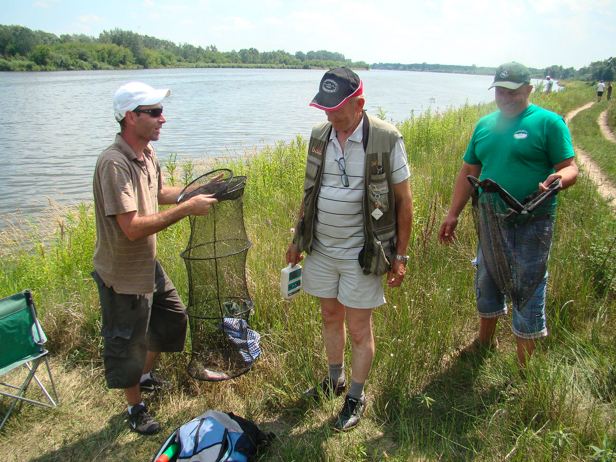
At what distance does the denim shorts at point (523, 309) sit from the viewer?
273 centimetres

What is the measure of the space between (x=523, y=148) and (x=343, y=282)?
1.39m

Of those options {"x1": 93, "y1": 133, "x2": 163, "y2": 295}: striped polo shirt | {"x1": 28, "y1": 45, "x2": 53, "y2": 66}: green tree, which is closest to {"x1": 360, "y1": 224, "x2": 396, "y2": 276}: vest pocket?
{"x1": 93, "y1": 133, "x2": 163, "y2": 295}: striped polo shirt

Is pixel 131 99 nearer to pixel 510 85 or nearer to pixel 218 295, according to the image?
pixel 218 295

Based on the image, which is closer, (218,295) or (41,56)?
(218,295)

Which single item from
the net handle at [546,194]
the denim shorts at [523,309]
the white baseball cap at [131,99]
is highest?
the white baseball cap at [131,99]

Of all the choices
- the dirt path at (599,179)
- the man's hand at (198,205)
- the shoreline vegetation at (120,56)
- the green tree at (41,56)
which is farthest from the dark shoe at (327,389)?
the green tree at (41,56)

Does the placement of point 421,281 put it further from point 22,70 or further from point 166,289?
point 22,70

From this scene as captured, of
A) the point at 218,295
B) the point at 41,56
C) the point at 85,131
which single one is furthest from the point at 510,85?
the point at 41,56

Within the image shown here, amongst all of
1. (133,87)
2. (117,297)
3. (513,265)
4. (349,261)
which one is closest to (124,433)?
(117,297)

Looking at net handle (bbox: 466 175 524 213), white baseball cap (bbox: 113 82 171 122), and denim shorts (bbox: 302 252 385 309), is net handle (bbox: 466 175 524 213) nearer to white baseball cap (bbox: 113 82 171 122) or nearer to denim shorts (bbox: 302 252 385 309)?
denim shorts (bbox: 302 252 385 309)

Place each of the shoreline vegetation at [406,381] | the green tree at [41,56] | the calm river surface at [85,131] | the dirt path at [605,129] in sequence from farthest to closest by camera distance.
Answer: the green tree at [41,56]
the dirt path at [605,129]
the calm river surface at [85,131]
the shoreline vegetation at [406,381]

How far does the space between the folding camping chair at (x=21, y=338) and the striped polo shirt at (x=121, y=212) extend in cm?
85

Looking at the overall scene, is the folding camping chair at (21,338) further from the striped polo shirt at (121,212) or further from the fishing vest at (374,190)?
the fishing vest at (374,190)

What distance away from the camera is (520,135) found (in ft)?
8.70
